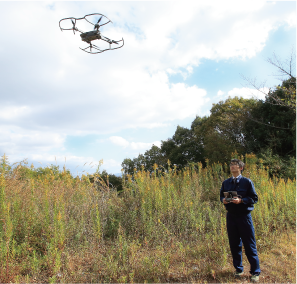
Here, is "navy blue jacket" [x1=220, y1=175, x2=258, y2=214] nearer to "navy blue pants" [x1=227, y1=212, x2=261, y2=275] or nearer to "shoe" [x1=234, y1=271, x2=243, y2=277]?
"navy blue pants" [x1=227, y1=212, x2=261, y2=275]

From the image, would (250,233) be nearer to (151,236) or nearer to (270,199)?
(151,236)

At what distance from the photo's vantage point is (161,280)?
305 cm

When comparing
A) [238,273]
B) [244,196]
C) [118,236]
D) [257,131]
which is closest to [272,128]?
[257,131]

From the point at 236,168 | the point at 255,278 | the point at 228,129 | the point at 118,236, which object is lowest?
the point at 255,278

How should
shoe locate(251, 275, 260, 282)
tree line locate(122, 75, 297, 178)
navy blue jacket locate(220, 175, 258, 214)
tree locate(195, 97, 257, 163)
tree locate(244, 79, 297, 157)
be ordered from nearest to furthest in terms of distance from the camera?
shoe locate(251, 275, 260, 282), navy blue jacket locate(220, 175, 258, 214), tree line locate(122, 75, 297, 178), tree locate(244, 79, 297, 157), tree locate(195, 97, 257, 163)

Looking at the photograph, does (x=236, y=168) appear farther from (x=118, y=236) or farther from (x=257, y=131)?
(x=257, y=131)

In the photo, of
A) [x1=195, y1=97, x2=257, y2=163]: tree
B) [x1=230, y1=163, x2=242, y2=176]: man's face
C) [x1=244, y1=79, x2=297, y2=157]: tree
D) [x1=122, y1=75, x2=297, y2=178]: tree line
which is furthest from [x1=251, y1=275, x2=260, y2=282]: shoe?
[x1=195, y1=97, x2=257, y2=163]: tree

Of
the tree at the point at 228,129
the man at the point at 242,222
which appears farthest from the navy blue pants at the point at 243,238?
the tree at the point at 228,129

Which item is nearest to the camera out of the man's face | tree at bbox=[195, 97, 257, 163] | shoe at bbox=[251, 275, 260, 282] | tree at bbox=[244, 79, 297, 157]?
shoe at bbox=[251, 275, 260, 282]

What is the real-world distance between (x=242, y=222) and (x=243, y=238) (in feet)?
0.76

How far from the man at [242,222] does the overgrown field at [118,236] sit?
0.20m

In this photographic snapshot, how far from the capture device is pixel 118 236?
12.9 feet

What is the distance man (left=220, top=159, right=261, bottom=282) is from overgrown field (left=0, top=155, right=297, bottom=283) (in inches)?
7.9

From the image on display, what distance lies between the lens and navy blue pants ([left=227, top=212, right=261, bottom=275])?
10.1 ft
